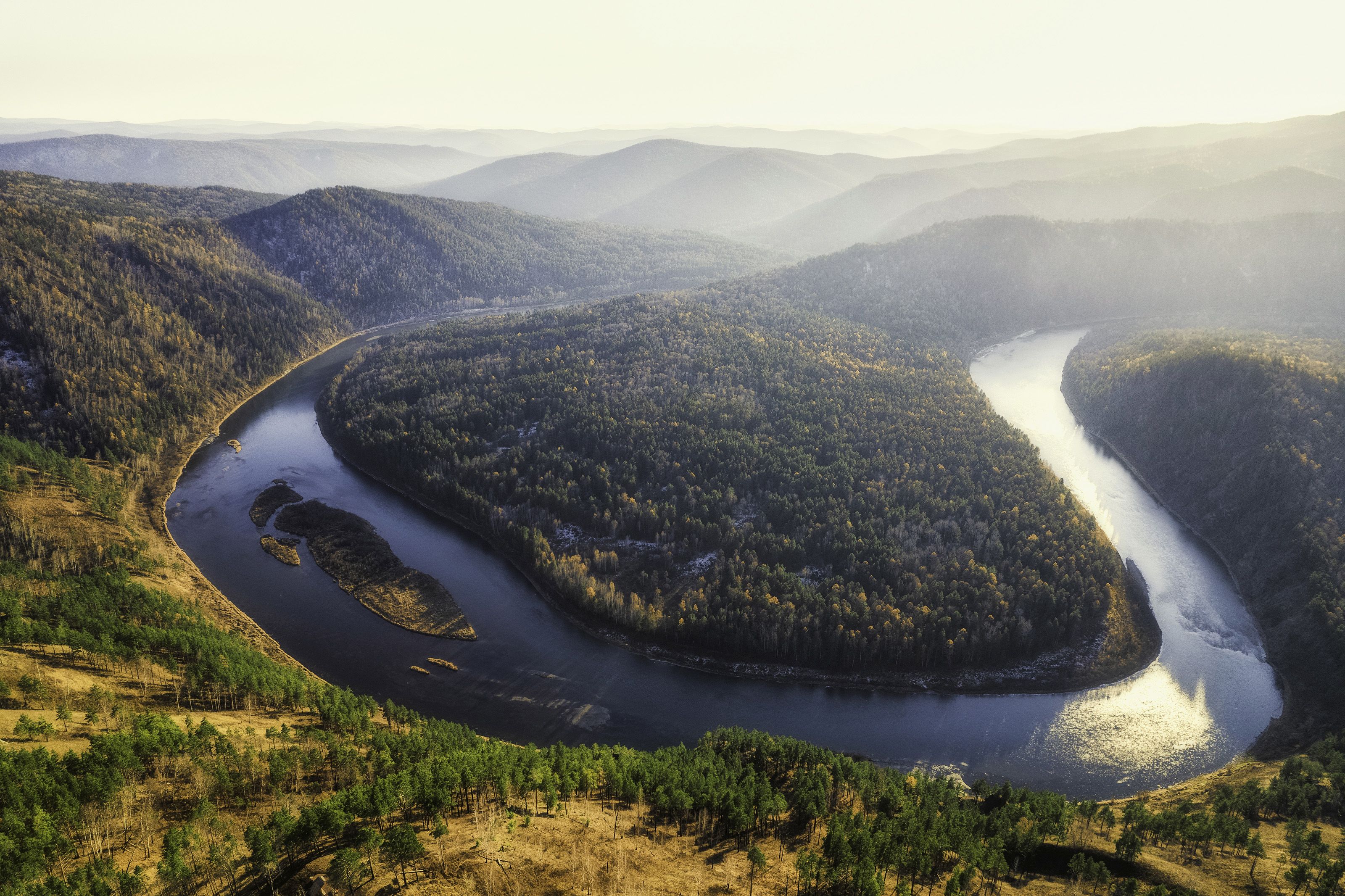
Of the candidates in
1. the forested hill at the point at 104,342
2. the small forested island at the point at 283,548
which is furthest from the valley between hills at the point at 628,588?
the small forested island at the point at 283,548

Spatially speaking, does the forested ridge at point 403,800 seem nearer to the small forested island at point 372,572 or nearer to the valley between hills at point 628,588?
the valley between hills at point 628,588

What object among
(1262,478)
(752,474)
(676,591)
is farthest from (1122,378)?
(676,591)

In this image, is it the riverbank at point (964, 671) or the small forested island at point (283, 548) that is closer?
the riverbank at point (964, 671)

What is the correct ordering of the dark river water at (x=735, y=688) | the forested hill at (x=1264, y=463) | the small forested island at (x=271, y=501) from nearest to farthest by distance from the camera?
the dark river water at (x=735, y=688)
the forested hill at (x=1264, y=463)
the small forested island at (x=271, y=501)

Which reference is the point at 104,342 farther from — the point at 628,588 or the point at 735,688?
the point at 735,688

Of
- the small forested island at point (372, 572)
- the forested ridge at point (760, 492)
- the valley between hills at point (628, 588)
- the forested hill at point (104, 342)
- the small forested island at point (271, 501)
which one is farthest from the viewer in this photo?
the forested hill at point (104, 342)

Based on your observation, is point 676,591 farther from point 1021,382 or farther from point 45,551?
point 1021,382

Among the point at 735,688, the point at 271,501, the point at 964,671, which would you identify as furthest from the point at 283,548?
the point at 964,671

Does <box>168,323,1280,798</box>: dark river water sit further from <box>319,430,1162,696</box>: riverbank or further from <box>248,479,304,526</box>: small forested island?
<box>248,479,304,526</box>: small forested island
